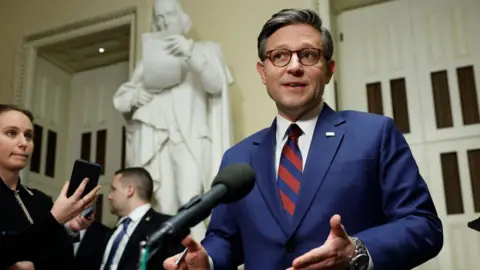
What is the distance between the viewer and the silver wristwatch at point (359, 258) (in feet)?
3.65

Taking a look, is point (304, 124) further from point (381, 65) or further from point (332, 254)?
point (381, 65)

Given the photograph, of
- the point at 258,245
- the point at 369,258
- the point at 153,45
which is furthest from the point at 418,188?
the point at 153,45

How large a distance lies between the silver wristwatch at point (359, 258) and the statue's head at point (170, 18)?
2851mm

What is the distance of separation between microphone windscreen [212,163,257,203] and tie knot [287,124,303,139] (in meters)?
0.42

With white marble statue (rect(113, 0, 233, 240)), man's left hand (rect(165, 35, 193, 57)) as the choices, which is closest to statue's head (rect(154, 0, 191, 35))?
white marble statue (rect(113, 0, 233, 240))

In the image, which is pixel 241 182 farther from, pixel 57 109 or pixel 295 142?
pixel 57 109

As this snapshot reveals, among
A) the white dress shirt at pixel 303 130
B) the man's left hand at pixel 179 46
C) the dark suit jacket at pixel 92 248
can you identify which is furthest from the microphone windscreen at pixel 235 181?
the man's left hand at pixel 179 46

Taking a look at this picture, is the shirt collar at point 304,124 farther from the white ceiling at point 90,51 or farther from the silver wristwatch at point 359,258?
the white ceiling at point 90,51

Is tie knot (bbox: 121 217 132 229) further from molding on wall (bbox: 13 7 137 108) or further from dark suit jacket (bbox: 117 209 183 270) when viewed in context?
molding on wall (bbox: 13 7 137 108)

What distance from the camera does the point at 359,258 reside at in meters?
1.13

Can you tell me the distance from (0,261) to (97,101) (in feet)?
10.7

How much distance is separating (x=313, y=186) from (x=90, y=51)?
13.6 feet

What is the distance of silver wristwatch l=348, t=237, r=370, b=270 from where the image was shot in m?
1.11

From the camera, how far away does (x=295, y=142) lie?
1434 mm
